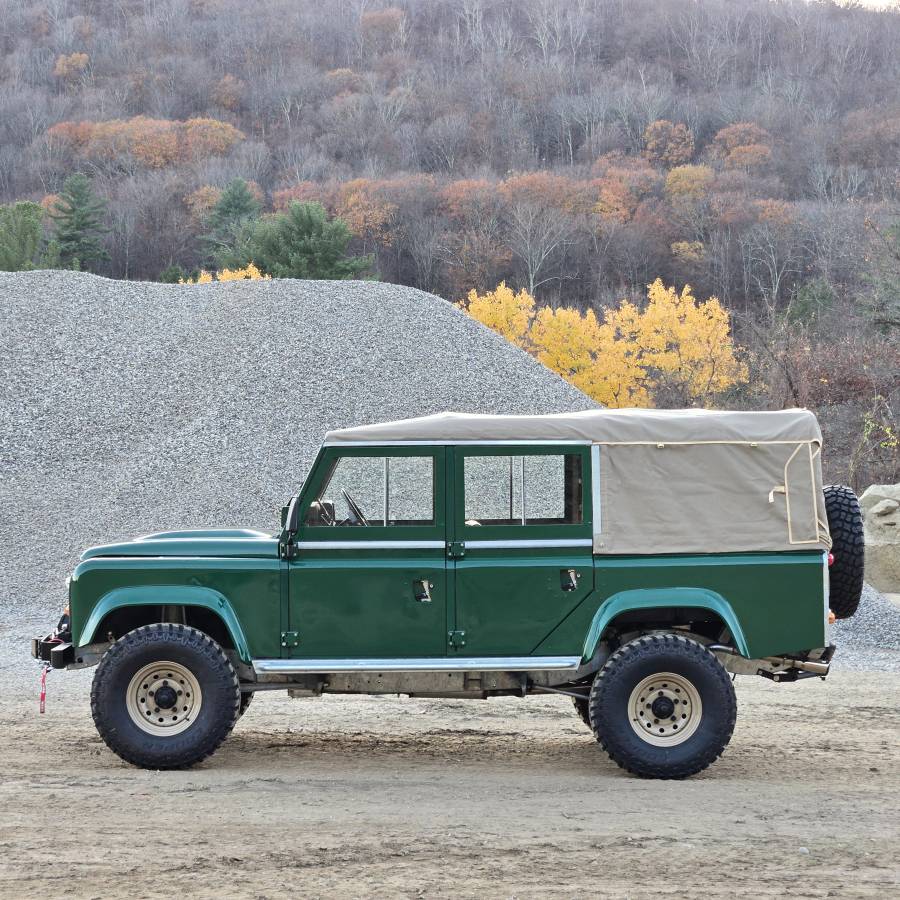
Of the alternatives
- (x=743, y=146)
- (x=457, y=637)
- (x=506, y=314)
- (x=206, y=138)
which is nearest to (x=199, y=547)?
(x=457, y=637)

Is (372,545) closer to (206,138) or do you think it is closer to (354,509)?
(354,509)

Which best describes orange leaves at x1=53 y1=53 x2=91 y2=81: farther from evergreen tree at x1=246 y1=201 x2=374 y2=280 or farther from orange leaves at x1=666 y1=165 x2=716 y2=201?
evergreen tree at x1=246 y1=201 x2=374 y2=280

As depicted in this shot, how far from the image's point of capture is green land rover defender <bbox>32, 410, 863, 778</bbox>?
7988mm

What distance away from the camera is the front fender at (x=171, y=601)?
316 inches

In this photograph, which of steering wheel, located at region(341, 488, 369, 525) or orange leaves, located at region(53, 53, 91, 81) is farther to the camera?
orange leaves, located at region(53, 53, 91, 81)

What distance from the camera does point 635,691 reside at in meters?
7.94

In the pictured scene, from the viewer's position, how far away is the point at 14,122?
131 metres

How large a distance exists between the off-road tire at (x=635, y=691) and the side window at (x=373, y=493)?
163 centimetres

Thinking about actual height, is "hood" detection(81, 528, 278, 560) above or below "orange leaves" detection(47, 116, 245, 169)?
below

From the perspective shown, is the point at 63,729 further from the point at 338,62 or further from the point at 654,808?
the point at 338,62

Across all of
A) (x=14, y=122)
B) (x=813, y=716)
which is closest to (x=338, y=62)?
(x=14, y=122)

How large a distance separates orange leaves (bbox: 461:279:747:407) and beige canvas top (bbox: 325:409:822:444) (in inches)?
1497

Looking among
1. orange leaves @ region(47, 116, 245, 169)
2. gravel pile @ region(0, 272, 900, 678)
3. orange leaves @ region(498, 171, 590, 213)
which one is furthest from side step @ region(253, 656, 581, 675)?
orange leaves @ region(47, 116, 245, 169)

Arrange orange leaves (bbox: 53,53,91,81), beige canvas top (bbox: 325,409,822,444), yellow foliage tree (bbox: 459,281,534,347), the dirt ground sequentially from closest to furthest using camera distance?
the dirt ground < beige canvas top (bbox: 325,409,822,444) < yellow foliage tree (bbox: 459,281,534,347) < orange leaves (bbox: 53,53,91,81)
